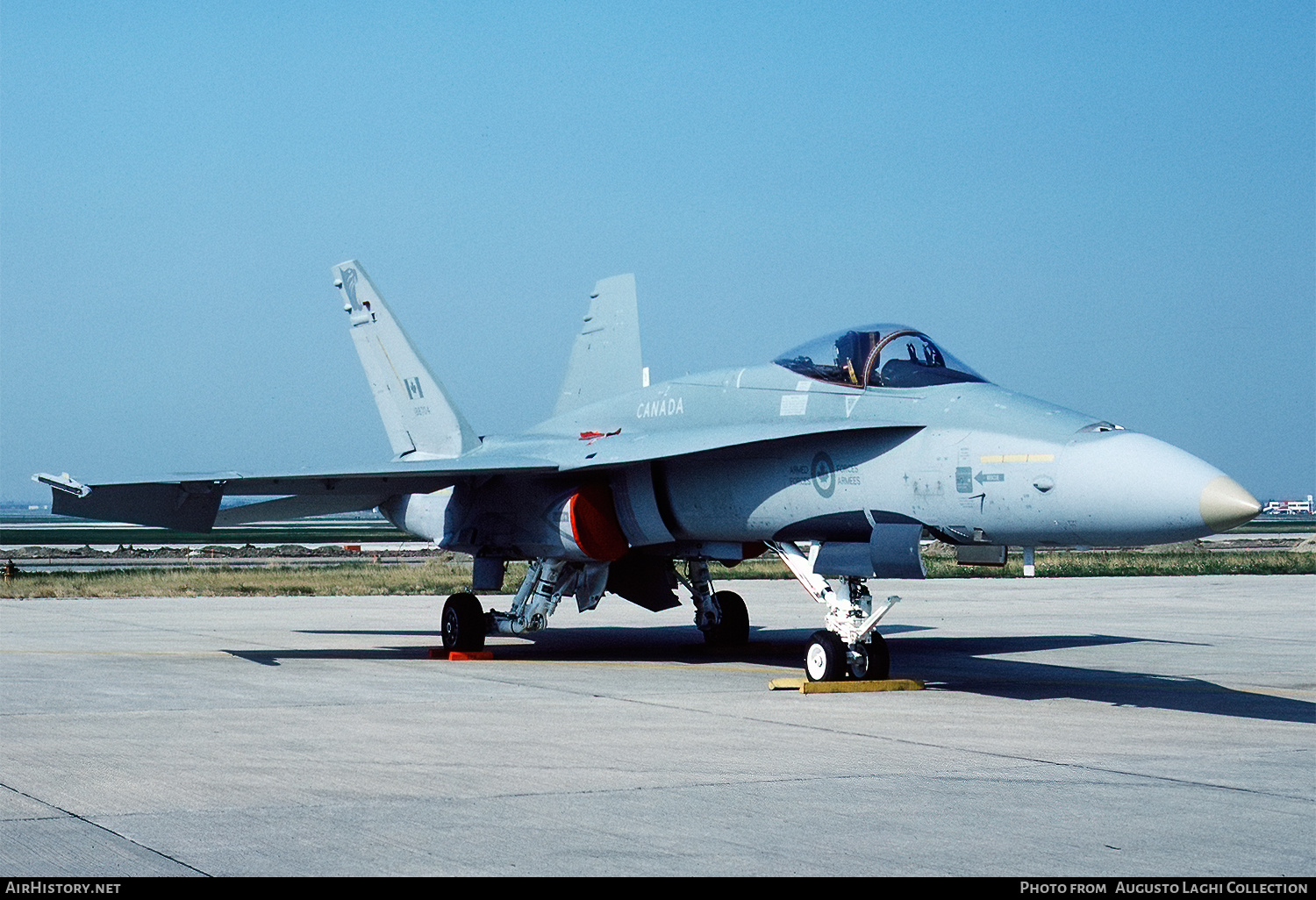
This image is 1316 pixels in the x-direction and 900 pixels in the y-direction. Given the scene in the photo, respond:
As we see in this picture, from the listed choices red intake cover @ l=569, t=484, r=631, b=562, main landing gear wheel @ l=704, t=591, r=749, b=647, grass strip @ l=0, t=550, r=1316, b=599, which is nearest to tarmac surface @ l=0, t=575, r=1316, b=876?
main landing gear wheel @ l=704, t=591, r=749, b=647

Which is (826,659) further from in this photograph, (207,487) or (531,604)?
(207,487)

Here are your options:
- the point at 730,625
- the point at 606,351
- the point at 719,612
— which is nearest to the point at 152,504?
the point at 606,351

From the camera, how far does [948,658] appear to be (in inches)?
571

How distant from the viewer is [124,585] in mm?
28516

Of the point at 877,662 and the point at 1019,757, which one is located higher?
the point at 877,662

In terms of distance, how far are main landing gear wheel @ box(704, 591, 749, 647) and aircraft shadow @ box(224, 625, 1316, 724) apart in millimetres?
124

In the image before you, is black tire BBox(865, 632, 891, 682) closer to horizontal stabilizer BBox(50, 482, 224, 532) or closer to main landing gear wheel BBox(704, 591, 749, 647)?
main landing gear wheel BBox(704, 591, 749, 647)

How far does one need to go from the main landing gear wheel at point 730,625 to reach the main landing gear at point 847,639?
451 centimetres

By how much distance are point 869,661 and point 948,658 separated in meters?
3.53

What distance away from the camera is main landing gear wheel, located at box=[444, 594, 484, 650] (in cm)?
1480

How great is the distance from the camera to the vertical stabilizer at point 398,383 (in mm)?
16766

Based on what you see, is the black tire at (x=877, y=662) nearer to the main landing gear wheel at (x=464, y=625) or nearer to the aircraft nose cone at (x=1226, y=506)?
the aircraft nose cone at (x=1226, y=506)
